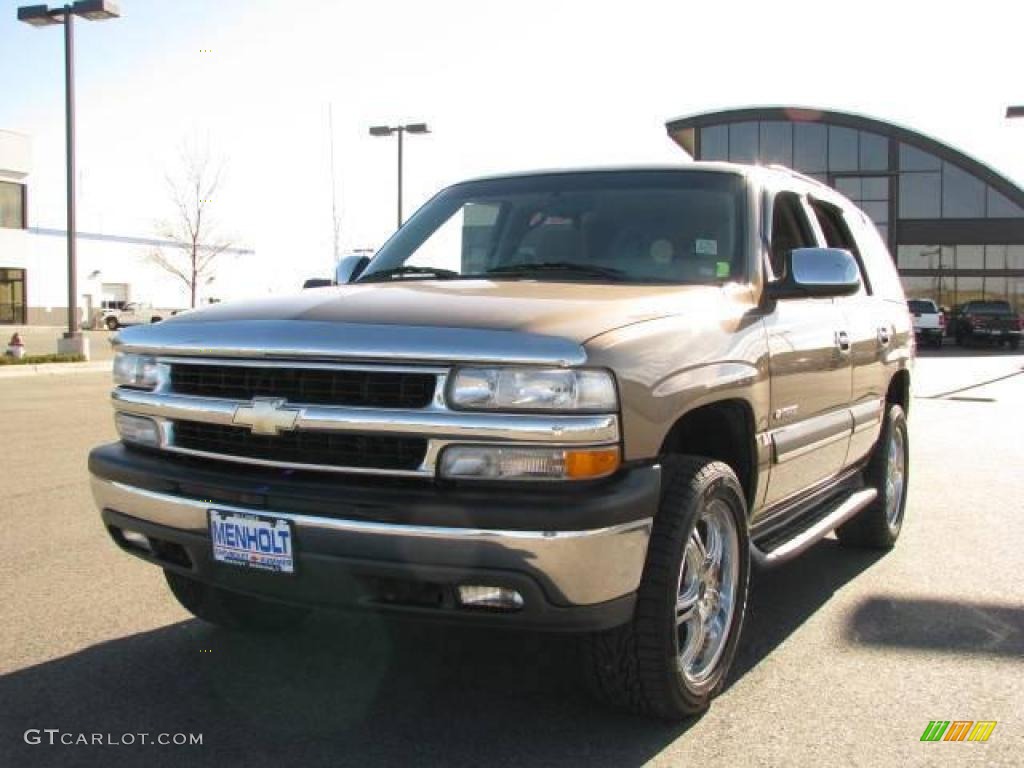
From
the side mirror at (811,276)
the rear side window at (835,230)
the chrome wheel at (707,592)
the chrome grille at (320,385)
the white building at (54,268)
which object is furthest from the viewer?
the white building at (54,268)

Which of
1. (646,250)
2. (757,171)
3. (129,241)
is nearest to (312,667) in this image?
(646,250)

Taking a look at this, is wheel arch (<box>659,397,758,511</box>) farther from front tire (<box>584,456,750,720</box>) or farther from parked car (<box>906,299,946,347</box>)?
parked car (<box>906,299,946,347</box>)

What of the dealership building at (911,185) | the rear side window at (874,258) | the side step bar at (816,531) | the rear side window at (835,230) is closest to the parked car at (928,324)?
the dealership building at (911,185)

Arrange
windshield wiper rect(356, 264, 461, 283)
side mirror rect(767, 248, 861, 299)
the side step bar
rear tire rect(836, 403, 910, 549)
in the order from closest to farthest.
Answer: the side step bar < side mirror rect(767, 248, 861, 299) < windshield wiper rect(356, 264, 461, 283) < rear tire rect(836, 403, 910, 549)

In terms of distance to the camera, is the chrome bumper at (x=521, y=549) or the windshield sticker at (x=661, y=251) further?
the windshield sticker at (x=661, y=251)

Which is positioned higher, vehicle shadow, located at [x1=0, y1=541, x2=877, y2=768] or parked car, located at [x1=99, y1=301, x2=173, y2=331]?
parked car, located at [x1=99, y1=301, x2=173, y2=331]

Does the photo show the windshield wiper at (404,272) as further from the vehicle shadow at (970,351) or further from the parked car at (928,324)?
the parked car at (928,324)

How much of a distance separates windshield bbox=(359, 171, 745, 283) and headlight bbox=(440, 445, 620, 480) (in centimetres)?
121

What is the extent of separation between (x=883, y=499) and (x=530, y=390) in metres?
3.50

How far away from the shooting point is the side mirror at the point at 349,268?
4.75 meters

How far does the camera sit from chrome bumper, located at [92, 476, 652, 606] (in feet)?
8.94

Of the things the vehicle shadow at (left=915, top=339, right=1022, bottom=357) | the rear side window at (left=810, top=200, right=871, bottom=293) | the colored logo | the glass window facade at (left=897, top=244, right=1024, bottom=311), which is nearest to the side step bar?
the colored logo

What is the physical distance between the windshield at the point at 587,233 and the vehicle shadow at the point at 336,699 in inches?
59.4

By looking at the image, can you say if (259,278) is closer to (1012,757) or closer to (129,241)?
(129,241)
